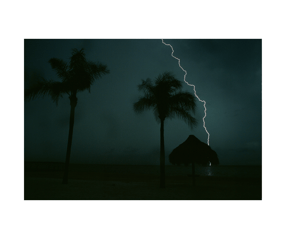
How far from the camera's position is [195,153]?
347 inches

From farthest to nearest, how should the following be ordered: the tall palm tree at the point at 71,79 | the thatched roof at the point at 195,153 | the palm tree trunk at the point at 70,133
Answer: the thatched roof at the point at 195,153
the tall palm tree at the point at 71,79
the palm tree trunk at the point at 70,133

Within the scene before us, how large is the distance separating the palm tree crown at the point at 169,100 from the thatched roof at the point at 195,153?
4.20 ft

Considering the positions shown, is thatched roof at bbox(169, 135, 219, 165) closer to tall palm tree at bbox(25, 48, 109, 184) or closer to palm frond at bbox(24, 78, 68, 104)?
tall palm tree at bbox(25, 48, 109, 184)

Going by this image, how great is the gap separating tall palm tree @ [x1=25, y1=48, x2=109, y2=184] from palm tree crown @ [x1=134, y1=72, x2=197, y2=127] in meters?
3.12

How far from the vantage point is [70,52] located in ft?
26.9

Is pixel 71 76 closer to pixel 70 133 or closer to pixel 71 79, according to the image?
pixel 71 79

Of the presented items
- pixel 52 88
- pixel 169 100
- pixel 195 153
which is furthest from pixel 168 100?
pixel 52 88

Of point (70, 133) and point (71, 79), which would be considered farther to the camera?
point (71, 79)

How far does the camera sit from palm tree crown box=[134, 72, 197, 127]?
27.6 feet

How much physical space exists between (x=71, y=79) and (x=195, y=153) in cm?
773

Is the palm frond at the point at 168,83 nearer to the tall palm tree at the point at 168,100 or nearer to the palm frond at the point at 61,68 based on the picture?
the tall palm tree at the point at 168,100

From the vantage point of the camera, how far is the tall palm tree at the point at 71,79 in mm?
8289

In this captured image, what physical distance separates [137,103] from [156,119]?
4.53 feet

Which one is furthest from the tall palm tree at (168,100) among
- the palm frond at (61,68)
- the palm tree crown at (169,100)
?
the palm frond at (61,68)
